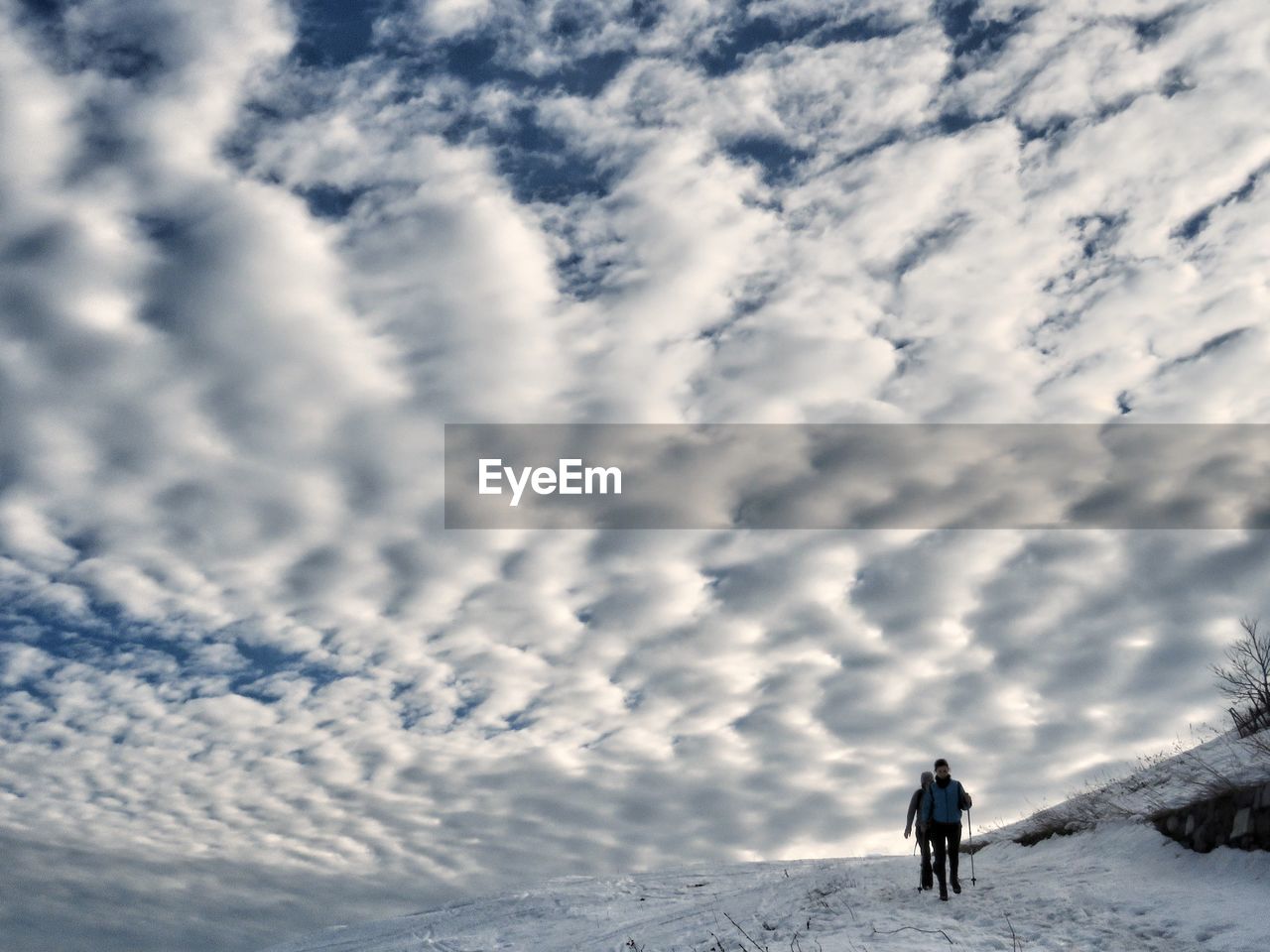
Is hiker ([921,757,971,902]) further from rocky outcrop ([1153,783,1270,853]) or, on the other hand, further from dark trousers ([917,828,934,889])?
rocky outcrop ([1153,783,1270,853])

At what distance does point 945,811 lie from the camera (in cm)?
1673

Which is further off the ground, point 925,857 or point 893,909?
point 925,857

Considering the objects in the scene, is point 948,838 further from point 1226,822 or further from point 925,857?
point 1226,822

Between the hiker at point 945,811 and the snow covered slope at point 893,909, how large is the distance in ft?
2.36

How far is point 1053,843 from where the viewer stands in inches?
789

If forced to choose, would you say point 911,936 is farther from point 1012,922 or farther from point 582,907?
point 582,907

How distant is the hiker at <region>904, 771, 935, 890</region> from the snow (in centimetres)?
35

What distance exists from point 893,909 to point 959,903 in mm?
1083

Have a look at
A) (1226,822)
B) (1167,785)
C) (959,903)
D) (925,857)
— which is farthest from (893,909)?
(1167,785)

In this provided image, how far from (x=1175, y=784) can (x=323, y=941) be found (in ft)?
68.6

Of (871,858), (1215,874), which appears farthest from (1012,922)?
(871,858)

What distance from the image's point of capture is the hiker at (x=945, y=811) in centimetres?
1672

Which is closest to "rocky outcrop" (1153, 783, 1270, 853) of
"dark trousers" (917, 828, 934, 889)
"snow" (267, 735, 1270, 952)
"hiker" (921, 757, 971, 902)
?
"snow" (267, 735, 1270, 952)

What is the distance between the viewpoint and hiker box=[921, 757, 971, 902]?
658 inches
